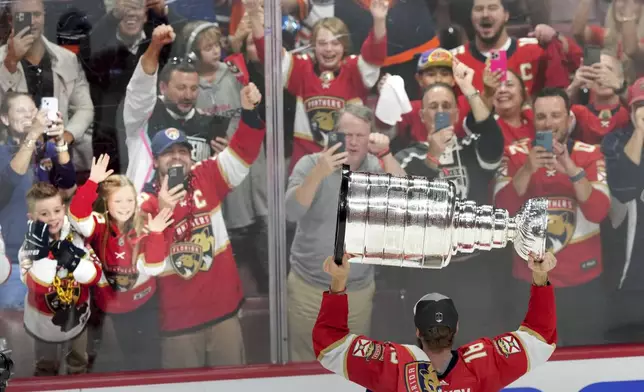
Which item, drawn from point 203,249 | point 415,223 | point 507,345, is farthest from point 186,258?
point 507,345

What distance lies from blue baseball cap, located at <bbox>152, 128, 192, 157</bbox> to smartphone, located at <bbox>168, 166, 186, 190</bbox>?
0.08m

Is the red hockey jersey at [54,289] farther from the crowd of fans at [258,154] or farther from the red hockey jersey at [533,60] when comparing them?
the red hockey jersey at [533,60]

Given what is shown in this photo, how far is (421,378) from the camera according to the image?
203 centimetres

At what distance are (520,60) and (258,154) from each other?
1009 mm

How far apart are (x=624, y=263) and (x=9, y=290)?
2256 mm

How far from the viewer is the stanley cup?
209cm

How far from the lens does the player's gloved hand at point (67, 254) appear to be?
2.85m

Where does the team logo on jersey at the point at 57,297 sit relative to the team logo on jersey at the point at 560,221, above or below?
below

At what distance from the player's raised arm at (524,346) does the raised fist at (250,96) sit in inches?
46.3

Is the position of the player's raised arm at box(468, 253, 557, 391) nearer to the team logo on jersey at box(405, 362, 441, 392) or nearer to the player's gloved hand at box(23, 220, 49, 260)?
the team logo on jersey at box(405, 362, 441, 392)

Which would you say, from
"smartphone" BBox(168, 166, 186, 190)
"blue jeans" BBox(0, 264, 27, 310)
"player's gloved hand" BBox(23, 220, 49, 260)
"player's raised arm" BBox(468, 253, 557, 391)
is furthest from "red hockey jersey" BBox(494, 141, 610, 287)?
"blue jeans" BBox(0, 264, 27, 310)

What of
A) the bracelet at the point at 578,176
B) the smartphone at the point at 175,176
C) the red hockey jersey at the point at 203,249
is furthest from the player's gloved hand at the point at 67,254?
the bracelet at the point at 578,176

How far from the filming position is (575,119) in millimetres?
2975

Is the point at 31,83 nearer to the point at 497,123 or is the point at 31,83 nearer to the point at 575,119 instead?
the point at 497,123
